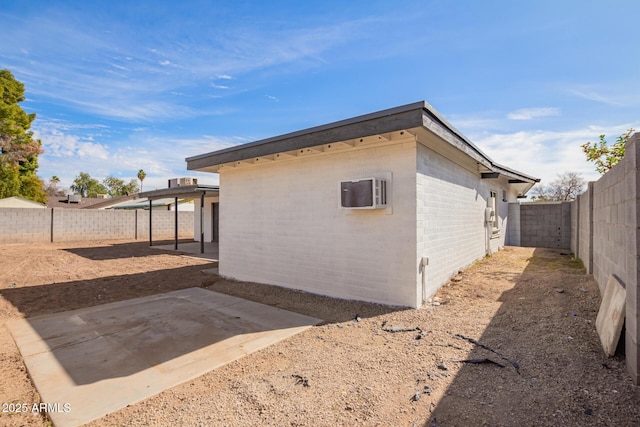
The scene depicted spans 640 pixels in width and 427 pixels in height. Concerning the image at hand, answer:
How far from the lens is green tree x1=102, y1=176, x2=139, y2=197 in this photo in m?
49.8

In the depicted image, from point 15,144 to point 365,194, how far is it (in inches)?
980

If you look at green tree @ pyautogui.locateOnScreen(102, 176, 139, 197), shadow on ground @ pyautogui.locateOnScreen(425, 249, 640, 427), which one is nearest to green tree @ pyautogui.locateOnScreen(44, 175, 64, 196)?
green tree @ pyautogui.locateOnScreen(102, 176, 139, 197)

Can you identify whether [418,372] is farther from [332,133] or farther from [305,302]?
[332,133]

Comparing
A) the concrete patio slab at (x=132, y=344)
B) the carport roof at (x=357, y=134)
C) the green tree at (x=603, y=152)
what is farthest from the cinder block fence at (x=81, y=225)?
the green tree at (x=603, y=152)

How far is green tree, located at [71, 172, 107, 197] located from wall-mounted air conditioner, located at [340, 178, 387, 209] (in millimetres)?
54847

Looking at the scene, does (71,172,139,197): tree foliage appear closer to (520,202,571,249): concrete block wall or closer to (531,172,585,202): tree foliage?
(520,202,571,249): concrete block wall

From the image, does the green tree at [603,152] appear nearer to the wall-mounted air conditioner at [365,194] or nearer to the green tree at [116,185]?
the wall-mounted air conditioner at [365,194]

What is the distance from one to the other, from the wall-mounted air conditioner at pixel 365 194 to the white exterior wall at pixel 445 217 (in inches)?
21.8

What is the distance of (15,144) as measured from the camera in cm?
1941

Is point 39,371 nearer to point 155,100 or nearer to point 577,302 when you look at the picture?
point 577,302

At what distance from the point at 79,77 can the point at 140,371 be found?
9.34 meters

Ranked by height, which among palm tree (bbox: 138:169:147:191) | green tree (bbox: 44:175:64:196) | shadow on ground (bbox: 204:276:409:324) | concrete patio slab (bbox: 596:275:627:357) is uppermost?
palm tree (bbox: 138:169:147:191)

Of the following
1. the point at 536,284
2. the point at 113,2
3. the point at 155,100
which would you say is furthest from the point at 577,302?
the point at 155,100

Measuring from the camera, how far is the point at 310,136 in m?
5.21
